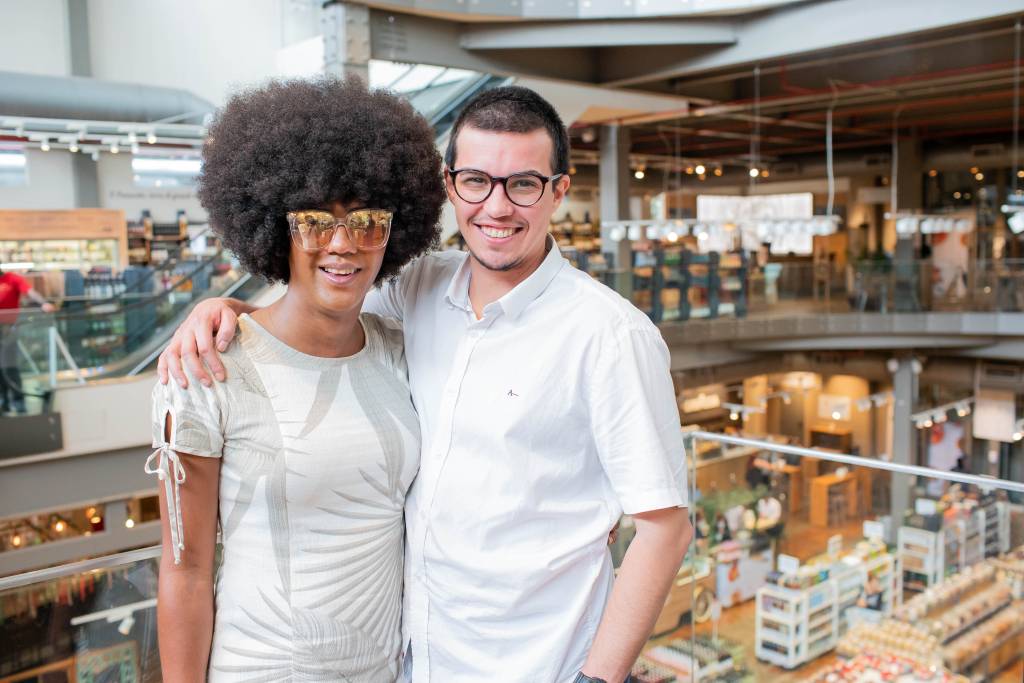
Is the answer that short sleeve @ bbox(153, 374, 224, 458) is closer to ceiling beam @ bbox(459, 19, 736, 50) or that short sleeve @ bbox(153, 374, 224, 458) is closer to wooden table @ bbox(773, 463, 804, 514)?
wooden table @ bbox(773, 463, 804, 514)

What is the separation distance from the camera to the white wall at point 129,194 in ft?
38.7

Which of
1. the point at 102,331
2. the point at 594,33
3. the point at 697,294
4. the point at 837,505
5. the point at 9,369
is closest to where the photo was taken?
the point at 837,505

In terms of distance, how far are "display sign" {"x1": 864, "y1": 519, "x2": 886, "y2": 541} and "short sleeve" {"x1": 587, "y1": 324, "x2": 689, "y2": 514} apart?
523 cm

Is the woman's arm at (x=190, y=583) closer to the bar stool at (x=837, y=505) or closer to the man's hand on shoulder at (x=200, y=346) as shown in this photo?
the man's hand on shoulder at (x=200, y=346)

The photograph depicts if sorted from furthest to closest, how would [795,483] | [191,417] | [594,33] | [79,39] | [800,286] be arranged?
[800,286]
[79,39]
[594,33]
[795,483]
[191,417]

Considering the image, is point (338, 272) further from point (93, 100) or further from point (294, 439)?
point (93, 100)

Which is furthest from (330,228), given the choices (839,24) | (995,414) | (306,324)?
(995,414)

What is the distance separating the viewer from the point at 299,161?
1515mm

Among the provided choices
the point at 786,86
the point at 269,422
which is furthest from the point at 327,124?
the point at 786,86

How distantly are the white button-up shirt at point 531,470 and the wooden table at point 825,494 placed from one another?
12.0ft

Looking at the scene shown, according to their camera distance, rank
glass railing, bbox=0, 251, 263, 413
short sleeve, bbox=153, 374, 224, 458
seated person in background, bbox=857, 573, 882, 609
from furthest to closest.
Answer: glass railing, bbox=0, 251, 263, 413
seated person in background, bbox=857, 573, 882, 609
short sleeve, bbox=153, 374, 224, 458

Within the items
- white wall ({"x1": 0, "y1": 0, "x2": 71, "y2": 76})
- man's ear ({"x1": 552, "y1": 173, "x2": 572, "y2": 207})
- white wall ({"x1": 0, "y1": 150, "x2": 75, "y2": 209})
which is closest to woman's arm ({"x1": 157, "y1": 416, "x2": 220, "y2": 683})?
man's ear ({"x1": 552, "y1": 173, "x2": 572, "y2": 207})

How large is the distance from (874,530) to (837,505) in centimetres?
68

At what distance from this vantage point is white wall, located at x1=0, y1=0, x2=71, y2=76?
1041 cm
